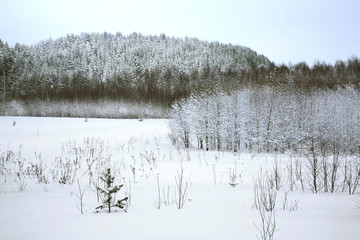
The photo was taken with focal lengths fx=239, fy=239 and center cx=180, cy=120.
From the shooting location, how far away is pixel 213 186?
6938mm

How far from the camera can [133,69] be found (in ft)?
239

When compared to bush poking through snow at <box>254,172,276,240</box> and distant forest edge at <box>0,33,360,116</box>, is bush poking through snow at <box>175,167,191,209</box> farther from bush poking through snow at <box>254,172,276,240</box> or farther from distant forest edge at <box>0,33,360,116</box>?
distant forest edge at <box>0,33,360,116</box>

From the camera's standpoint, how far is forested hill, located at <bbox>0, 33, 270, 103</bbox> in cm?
4884

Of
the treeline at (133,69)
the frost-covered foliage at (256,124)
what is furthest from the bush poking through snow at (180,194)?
the treeline at (133,69)

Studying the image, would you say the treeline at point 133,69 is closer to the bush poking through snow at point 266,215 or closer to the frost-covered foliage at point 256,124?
the frost-covered foliage at point 256,124

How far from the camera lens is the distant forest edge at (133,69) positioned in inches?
1823

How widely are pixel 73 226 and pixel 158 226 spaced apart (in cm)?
120

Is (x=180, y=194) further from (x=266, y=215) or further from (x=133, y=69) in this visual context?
(x=133, y=69)

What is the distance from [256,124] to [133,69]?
58746 mm

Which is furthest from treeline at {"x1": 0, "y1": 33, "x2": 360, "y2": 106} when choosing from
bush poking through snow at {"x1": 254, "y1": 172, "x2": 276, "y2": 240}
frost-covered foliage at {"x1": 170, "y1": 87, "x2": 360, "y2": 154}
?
bush poking through snow at {"x1": 254, "y1": 172, "x2": 276, "y2": 240}

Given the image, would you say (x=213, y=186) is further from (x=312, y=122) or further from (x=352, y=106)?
(x=352, y=106)

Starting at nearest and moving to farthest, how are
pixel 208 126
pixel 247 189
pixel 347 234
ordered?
pixel 347 234
pixel 247 189
pixel 208 126

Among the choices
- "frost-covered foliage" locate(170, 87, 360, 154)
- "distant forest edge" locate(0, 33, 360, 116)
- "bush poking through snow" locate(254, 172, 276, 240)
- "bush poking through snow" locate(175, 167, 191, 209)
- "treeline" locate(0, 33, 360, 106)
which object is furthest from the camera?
"treeline" locate(0, 33, 360, 106)

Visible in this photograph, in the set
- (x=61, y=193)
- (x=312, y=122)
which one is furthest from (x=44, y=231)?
(x=312, y=122)
